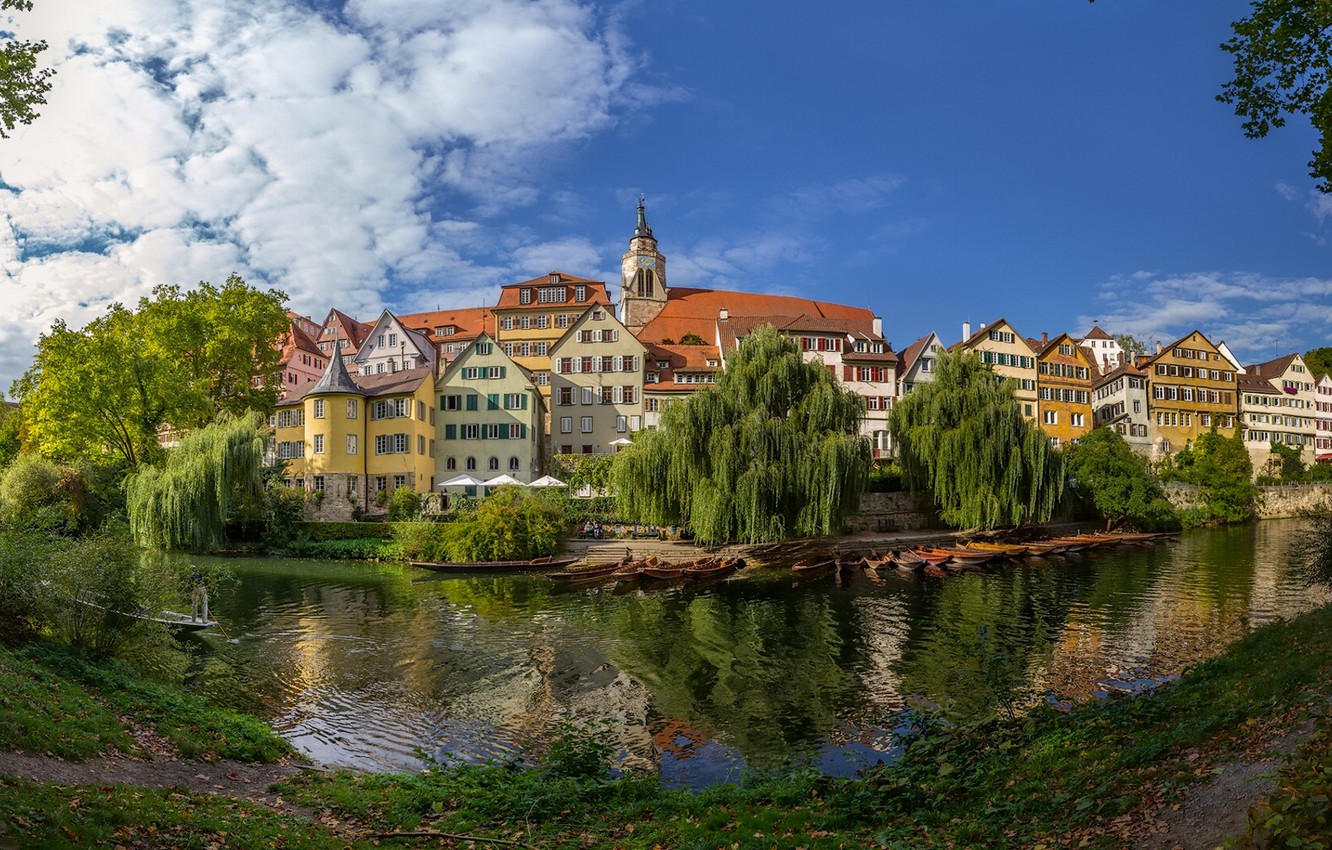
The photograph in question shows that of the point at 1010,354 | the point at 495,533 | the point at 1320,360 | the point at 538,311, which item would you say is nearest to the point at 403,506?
the point at 495,533

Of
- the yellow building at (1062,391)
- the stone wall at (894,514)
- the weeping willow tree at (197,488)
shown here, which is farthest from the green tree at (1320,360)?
the weeping willow tree at (197,488)

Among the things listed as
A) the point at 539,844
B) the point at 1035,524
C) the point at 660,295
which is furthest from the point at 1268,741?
the point at 660,295

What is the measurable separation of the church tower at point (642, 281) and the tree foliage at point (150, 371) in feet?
126

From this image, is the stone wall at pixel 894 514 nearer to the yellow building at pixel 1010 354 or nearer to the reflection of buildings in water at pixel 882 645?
the reflection of buildings in water at pixel 882 645

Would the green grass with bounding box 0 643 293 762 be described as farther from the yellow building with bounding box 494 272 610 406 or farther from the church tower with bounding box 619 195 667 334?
the church tower with bounding box 619 195 667 334

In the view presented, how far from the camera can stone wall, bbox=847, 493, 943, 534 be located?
47719 millimetres

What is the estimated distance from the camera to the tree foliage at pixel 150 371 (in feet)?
153

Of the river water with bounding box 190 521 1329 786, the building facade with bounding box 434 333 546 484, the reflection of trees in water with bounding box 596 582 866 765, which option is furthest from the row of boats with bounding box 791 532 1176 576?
the building facade with bounding box 434 333 546 484

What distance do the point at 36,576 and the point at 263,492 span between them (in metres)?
32.1

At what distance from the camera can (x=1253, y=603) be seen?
81.1 ft

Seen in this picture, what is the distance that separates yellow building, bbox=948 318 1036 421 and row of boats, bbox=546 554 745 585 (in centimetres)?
4021

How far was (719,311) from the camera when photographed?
249 ft

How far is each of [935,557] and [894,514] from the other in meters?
12.4

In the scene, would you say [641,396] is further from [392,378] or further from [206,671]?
[206,671]
